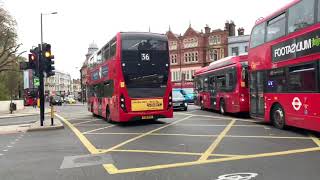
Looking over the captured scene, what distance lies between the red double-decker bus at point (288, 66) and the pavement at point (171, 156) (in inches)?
30.8

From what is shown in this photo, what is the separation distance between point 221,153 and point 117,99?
9574mm

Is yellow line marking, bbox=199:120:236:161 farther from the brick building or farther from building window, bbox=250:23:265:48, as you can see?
the brick building

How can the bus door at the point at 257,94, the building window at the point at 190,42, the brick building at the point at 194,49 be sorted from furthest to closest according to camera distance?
the building window at the point at 190,42 → the brick building at the point at 194,49 → the bus door at the point at 257,94

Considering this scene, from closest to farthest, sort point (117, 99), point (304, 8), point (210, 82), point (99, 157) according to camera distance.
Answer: point (99, 157) → point (304, 8) → point (117, 99) → point (210, 82)

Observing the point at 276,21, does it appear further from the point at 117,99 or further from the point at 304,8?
the point at 117,99

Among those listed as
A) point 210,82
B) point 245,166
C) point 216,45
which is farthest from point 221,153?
point 216,45

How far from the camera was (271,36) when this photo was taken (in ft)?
54.5

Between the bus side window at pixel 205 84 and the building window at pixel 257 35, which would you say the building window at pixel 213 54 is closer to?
the bus side window at pixel 205 84

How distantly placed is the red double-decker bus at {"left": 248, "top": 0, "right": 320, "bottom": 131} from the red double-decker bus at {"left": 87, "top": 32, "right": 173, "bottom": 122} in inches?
148

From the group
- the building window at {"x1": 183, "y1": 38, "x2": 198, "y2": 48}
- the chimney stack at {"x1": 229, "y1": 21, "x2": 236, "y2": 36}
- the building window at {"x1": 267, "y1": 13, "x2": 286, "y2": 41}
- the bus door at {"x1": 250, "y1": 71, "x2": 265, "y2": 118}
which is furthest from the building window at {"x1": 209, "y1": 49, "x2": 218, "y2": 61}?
the building window at {"x1": 267, "y1": 13, "x2": 286, "y2": 41}

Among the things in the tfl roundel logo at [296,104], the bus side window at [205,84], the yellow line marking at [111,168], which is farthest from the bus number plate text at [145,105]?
the bus side window at [205,84]

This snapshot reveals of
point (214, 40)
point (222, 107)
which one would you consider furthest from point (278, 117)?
point (214, 40)

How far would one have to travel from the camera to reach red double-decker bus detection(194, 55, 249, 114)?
22.6m

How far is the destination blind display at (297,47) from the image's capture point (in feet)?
43.3
